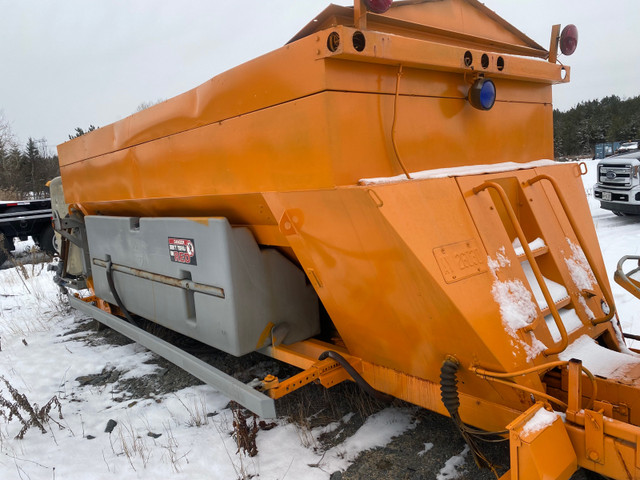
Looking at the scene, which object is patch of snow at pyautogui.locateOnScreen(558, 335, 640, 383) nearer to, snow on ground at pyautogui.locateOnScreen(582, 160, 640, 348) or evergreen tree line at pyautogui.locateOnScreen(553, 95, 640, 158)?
snow on ground at pyautogui.locateOnScreen(582, 160, 640, 348)

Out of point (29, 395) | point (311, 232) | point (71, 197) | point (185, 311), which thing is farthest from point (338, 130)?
point (71, 197)

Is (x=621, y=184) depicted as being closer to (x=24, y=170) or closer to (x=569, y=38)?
(x=569, y=38)

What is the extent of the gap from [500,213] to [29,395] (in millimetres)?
3792

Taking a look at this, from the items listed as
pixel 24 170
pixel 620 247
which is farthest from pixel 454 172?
pixel 24 170

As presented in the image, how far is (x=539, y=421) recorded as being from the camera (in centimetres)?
177

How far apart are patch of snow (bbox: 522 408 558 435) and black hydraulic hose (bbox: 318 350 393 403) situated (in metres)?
1.02

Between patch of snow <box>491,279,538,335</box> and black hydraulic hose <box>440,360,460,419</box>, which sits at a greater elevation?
patch of snow <box>491,279,538,335</box>

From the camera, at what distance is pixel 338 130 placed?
216 cm

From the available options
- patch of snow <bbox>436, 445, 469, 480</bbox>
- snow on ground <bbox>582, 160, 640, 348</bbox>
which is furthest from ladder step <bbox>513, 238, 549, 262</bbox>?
snow on ground <bbox>582, 160, 640, 348</bbox>

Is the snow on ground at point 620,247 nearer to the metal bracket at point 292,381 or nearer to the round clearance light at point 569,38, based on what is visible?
the round clearance light at point 569,38

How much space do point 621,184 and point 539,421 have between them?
32.8 feet

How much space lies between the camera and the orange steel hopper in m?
2.03

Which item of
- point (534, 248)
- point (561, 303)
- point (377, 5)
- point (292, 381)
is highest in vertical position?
point (377, 5)

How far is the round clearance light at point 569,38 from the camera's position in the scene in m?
3.15
